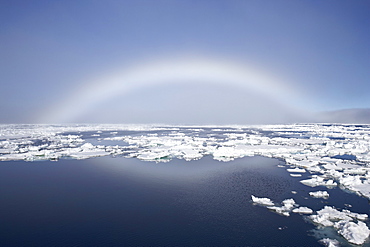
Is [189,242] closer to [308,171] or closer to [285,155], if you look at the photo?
[308,171]

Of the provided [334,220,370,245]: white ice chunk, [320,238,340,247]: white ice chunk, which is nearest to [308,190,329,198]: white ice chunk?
[334,220,370,245]: white ice chunk

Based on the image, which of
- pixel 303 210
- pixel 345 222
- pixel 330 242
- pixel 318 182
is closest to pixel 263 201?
pixel 303 210

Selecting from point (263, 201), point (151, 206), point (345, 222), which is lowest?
point (151, 206)

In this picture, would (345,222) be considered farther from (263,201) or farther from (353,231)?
(263,201)

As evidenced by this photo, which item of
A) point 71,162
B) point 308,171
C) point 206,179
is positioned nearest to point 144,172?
point 206,179

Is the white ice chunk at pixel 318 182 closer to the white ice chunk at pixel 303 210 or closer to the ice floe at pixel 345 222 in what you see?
the ice floe at pixel 345 222

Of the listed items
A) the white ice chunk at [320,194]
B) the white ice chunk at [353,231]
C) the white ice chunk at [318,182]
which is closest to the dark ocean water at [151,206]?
the white ice chunk at [320,194]

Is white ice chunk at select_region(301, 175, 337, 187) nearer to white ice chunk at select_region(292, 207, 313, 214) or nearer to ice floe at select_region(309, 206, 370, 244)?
ice floe at select_region(309, 206, 370, 244)

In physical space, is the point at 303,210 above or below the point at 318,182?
below
